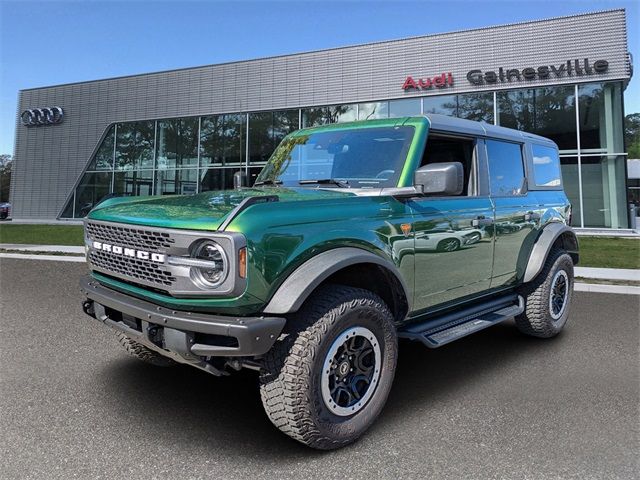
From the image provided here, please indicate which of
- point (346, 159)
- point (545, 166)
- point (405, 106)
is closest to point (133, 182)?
point (405, 106)

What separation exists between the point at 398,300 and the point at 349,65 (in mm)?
18150

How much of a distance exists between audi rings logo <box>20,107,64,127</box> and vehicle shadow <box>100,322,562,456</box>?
27678 mm

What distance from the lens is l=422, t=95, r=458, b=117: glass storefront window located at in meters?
18.2

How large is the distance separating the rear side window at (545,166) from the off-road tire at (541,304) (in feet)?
2.69

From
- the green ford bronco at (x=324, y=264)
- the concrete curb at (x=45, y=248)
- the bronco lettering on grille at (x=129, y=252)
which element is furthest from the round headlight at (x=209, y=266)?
the concrete curb at (x=45, y=248)

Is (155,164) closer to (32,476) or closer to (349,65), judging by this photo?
(349,65)

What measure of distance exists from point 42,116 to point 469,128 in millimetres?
30147

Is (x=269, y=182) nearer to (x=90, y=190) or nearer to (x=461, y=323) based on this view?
(x=461, y=323)

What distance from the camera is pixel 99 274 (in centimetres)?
342

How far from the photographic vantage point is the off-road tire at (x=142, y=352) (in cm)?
391

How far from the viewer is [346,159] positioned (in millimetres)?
3801

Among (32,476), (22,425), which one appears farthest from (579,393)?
(22,425)

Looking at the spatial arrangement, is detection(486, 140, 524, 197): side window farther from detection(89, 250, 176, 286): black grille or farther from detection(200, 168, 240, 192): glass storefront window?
detection(200, 168, 240, 192): glass storefront window

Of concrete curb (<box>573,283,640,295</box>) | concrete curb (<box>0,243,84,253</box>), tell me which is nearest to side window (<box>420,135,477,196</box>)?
concrete curb (<box>573,283,640,295</box>)
